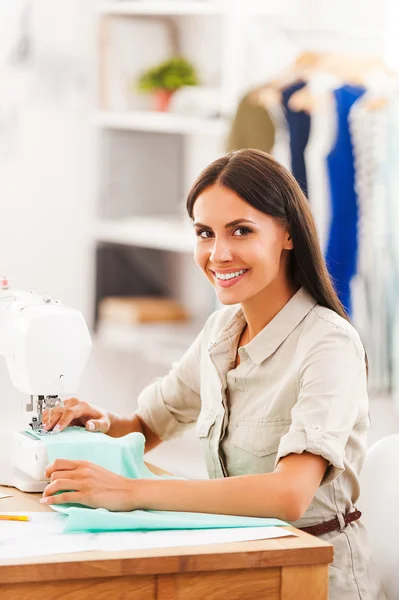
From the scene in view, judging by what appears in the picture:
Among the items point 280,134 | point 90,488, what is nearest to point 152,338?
point 280,134

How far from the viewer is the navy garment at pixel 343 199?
361 centimetres

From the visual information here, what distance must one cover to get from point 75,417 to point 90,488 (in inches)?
15.1

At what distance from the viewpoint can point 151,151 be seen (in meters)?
4.86

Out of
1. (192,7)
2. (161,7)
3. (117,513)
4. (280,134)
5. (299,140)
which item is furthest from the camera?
(161,7)

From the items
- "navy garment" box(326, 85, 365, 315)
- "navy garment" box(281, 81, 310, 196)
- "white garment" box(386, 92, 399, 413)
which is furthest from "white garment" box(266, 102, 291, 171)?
"white garment" box(386, 92, 399, 413)

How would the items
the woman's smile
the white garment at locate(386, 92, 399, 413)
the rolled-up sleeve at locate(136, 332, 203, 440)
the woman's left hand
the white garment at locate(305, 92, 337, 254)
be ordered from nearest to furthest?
the woman's left hand → the woman's smile → the rolled-up sleeve at locate(136, 332, 203, 440) → the white garment at locate(386, 92, 399, 413) → the white garment at locate(305, 92, 337, 254)

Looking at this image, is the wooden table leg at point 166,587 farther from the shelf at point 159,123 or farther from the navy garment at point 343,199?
the shelf at point 159,123

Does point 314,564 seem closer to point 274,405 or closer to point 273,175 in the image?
point 274,405

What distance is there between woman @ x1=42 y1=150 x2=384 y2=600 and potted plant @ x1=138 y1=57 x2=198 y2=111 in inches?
96.8

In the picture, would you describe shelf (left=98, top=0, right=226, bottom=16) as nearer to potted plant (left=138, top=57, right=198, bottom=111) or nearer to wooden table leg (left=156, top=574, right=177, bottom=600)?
potted plant (left=138, top=57, right=198, bottom=111)

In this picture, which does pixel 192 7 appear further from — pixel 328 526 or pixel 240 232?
pixel 328 526

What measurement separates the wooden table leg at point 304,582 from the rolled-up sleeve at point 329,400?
246 mm

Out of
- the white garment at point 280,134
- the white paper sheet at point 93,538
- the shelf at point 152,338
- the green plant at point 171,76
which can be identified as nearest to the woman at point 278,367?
the white paper sheet at point 93,538

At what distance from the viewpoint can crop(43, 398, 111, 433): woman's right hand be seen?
1.97 metres
